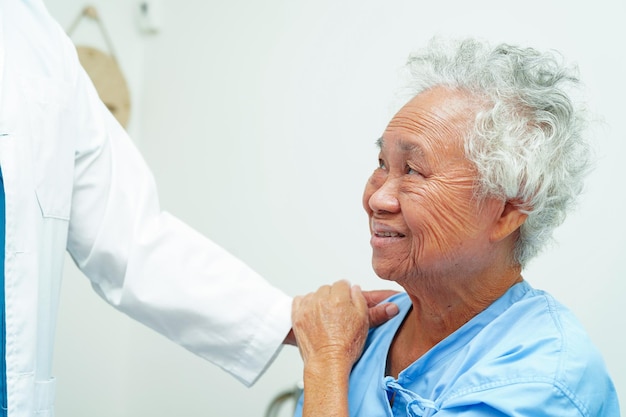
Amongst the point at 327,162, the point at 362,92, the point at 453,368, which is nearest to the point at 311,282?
the point at 327,162

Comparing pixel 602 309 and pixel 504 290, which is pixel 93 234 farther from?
pixel 602 309

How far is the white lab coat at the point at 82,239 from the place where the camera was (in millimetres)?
1127

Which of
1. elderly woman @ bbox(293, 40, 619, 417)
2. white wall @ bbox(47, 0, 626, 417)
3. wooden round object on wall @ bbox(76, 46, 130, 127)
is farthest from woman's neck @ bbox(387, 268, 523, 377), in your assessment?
wooden round object on wall @ bbox(76, 46, 130, 127)

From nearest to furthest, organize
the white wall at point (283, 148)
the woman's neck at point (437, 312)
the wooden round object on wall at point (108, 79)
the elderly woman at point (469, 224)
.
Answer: the elderly woman at point (469, 224)
the woman's neck at point (437, 312)
the white wall at point (283, 148)
the wooden round object on wall at point (108, 79)

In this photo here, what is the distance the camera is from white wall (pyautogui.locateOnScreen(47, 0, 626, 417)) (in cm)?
144

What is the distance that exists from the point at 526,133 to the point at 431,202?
0.18 meters

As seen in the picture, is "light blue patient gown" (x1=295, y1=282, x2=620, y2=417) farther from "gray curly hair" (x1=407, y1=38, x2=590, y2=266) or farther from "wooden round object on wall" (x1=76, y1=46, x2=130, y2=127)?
"wooden round object on wall" (x1=76, y1=46, x2=130, y2=127)

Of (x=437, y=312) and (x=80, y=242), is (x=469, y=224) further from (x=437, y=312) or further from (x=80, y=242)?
(x=80, y=242)

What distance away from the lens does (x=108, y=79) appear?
2248mm

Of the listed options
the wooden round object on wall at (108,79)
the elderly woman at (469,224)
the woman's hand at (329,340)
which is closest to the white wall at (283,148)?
the wooden round object on wall at (108,79)

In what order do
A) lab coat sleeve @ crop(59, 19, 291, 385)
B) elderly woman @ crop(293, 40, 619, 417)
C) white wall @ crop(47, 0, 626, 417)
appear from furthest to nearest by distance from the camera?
white wall @ crop(47, 0, 626, 417), lab coat sleeve @ crop(59, 19, 291, 385), elderly woman @ crop(293, 40, 619, 417)

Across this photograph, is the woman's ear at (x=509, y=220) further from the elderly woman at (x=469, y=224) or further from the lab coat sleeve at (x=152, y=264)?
the lab coat sleeve at (x=152, y=264)

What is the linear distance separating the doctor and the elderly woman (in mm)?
194

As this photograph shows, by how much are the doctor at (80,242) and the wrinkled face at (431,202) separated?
0.70ft
